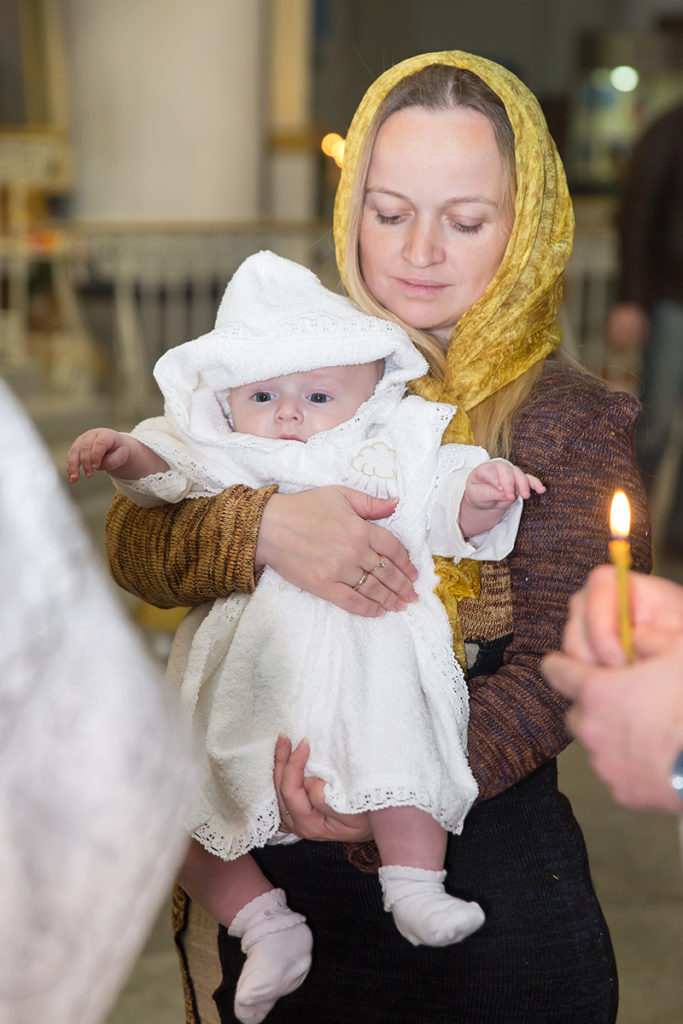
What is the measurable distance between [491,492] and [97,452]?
45cm

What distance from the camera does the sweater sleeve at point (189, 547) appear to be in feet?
4.37

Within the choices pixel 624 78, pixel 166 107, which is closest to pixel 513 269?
pixel 166 107

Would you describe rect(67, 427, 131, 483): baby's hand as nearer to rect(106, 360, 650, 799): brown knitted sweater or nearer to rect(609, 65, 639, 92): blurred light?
rect(106, 360, 650, 799): brown knitted sweater

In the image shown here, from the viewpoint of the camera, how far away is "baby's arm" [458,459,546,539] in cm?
121

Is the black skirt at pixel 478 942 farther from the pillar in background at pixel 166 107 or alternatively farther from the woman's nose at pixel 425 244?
the pillar in background at pixel 166 107

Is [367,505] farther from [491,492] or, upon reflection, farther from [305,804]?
[305,804]

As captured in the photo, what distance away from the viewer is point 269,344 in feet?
4.51

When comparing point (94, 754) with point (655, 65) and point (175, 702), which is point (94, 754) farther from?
point (655, 65)

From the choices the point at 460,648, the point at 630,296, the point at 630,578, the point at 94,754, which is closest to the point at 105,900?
the point at 94,754

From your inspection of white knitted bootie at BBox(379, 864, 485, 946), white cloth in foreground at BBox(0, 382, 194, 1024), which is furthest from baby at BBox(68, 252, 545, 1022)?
white cloth in foreground at BBox(0, 382, 194, 1024)

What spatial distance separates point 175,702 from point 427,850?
608mm

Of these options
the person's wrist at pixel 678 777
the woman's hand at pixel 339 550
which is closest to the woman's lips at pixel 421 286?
the woman's hand at pixel 339 550

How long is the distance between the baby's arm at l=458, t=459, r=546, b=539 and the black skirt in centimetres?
34

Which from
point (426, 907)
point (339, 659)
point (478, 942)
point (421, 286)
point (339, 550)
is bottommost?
point (478, 942)
